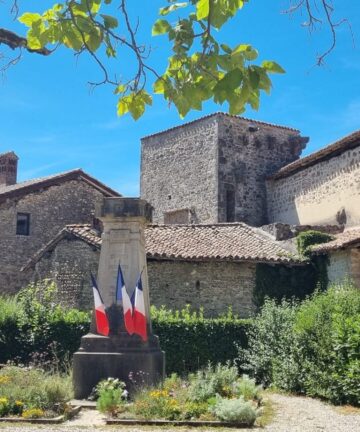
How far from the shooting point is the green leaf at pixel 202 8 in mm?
3426

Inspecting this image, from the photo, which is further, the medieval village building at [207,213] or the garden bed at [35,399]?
the medieval village building at [207,213]

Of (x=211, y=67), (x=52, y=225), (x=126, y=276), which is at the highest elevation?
(x=52, y=225)

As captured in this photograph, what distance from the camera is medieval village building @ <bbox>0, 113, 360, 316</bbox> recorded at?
19.1 meters

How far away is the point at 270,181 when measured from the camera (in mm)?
27453

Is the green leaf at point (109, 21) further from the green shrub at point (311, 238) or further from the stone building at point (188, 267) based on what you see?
the green shrub at point (311, 238)

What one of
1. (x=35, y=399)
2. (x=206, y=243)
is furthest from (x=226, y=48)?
(x=206, y=243)

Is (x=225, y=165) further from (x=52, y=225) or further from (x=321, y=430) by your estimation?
(x=321, y=430)

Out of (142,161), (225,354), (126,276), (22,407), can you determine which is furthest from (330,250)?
(142,161)

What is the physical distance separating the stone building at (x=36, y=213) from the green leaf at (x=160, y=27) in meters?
21.5

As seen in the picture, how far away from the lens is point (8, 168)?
33.2 metres

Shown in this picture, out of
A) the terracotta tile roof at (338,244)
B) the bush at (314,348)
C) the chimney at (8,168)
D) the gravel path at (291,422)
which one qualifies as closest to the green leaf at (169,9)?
the gravel path at (291,422)

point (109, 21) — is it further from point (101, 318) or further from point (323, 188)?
point (323, 188)

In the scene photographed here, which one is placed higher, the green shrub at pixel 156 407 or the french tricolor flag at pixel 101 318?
the french tricolor flag at pixel 101 318

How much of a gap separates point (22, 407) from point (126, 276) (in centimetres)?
294
